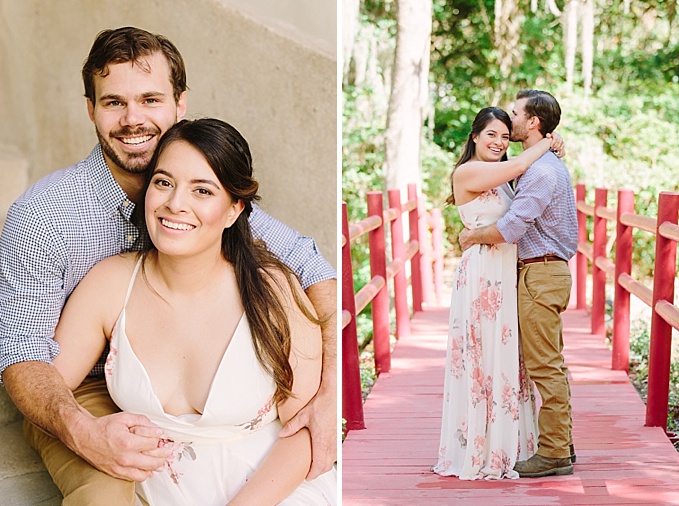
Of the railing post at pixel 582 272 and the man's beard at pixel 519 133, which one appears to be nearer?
the man's beard at pixel 519 133

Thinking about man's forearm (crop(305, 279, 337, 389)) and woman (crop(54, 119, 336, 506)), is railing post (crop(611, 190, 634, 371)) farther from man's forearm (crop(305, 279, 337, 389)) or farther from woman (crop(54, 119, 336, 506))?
woman (crop(54, 119, 336, 506))

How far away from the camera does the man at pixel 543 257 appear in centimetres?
305

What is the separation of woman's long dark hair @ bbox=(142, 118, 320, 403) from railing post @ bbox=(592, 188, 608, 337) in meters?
4.03

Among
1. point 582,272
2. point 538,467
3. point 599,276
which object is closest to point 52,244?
point 538,467

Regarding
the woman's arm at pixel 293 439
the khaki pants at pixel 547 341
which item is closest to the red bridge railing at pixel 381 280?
the khaki pants at pixel 547 341

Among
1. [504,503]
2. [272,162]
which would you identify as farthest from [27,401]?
[504,503]

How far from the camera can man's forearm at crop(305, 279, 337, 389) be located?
228 cm

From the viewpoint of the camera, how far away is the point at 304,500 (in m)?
2.26

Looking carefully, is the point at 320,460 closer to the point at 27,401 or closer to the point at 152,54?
the point at 27,401

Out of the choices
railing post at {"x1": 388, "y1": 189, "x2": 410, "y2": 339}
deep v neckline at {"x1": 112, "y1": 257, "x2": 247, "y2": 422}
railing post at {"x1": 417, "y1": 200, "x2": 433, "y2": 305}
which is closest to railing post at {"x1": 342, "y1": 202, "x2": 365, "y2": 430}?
deep v neckline at {"x1": 112, "y1": 257, "x2": 247, "y2": 422}

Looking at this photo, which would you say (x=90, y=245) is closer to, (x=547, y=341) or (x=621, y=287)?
(x=547, y=341)

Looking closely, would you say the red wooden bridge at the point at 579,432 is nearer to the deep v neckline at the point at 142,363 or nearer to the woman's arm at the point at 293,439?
the woman's arm at the point at 293,439

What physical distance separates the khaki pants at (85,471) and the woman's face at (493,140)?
57.0 inches

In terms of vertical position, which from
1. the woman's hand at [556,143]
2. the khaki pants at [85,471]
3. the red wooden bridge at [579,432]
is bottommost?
the red wooden bridge at [579,432]
